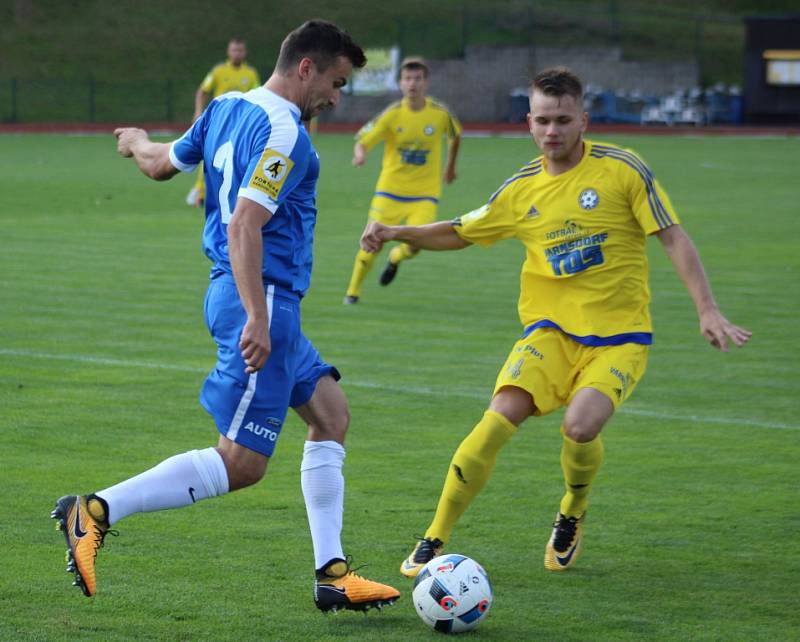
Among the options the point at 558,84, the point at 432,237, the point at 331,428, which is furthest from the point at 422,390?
the point at 331,428

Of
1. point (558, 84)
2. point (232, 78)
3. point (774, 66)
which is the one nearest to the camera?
point (558, 84)

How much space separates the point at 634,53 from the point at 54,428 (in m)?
49.2

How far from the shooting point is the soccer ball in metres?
4.80

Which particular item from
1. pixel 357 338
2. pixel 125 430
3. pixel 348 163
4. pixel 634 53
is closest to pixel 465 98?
pixel 634 53

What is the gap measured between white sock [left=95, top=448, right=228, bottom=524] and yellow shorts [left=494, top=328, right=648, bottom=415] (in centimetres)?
135

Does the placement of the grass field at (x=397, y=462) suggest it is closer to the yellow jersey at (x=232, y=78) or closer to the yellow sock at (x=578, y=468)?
the yellow sock at (x=578, y=468)

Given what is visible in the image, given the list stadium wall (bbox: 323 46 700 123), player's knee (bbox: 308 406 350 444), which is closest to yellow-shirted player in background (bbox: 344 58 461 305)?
player's knee (bbox: 308 406 350 444)

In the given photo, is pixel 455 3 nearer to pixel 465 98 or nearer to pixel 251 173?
pixel 465 98

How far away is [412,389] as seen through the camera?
9.09m

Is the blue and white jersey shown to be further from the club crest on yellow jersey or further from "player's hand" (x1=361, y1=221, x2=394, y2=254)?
the club crest on yellow jersey

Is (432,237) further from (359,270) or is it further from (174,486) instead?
(359,270)

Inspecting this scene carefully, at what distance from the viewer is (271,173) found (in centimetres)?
463

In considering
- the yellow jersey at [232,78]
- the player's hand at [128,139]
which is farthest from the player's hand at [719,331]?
the yellow jersey at [232,78]

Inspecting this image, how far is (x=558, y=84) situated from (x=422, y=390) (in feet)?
12.4
